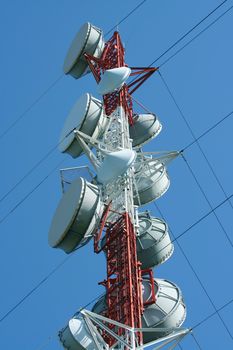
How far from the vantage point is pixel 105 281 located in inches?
790

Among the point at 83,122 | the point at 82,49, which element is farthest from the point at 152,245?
the point at 82,49

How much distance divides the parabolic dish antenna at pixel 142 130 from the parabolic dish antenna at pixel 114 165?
639 cm

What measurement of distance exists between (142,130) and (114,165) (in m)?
6.92

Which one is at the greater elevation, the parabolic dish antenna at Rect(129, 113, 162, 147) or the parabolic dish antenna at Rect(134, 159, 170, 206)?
the parabolic dish antenna at Rect(129, 113, 162, 147)

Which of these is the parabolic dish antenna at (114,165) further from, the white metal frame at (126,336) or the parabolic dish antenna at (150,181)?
the white metal frame at (126,336)

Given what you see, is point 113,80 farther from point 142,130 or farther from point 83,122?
point 142,130

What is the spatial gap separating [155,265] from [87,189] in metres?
4.38

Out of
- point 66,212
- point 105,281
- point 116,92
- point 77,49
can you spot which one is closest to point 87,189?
point 66,212

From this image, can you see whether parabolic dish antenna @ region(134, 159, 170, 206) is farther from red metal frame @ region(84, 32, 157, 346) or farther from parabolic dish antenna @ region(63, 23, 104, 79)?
parabolic dish antenna @ region(63, 23, 104, 79)

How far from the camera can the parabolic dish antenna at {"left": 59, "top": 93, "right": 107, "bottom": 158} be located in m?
23.5

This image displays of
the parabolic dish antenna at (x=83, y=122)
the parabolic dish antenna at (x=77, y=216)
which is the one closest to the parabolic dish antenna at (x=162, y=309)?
the parabolic dish antenna at (x=77, y=216)

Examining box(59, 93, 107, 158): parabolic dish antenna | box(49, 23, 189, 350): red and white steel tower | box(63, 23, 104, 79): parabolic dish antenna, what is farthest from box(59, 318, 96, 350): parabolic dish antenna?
box(63, 23, 104, 79): parabolic dish antenna

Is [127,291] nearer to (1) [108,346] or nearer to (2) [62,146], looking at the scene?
(1) [108,346]

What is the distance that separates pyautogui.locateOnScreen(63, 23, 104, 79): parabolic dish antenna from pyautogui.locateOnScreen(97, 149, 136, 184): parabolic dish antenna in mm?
8394
